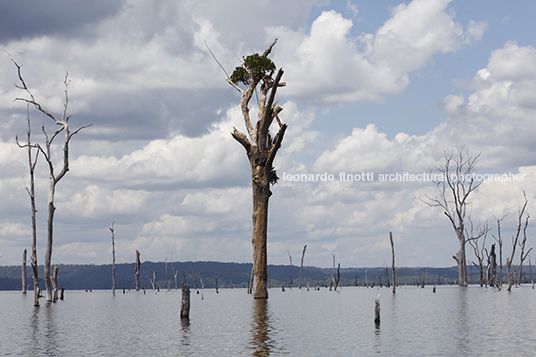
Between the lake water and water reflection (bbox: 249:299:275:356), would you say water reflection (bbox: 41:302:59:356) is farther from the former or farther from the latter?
water reflection (bbox: 249:299:275:356)

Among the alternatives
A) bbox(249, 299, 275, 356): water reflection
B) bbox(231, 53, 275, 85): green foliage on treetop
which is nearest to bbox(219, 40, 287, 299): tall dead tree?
bbox(231, 53, 275, 85): green foliage on treetop

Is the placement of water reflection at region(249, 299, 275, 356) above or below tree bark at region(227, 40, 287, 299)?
below

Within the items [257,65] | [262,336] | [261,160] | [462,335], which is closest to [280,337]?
[262,336]

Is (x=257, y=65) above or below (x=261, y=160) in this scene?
above

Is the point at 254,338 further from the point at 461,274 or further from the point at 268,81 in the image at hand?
the point at 461,274

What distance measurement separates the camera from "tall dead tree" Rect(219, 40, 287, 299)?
1743 inches

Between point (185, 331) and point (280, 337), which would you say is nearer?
point (280, 337)

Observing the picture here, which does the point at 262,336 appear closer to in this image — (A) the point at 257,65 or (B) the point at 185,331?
(B) the point at 185,331

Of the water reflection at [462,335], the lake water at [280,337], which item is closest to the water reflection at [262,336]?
the lake water at [280,337]

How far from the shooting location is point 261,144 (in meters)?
44.8

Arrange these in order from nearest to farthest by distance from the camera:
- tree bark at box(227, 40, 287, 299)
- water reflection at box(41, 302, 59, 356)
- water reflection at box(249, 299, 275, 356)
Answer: water reflection at box(249, 299, 275, 356), water reflection at box(41, 302, 59, 356), tree bark at box(227, 40, 287, 299)

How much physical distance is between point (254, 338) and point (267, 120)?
2461cm

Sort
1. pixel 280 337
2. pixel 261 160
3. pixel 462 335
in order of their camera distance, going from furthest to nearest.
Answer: pixel 261 160
pixel 462 335
pixel 280 337

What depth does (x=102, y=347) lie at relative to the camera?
70.1ft
